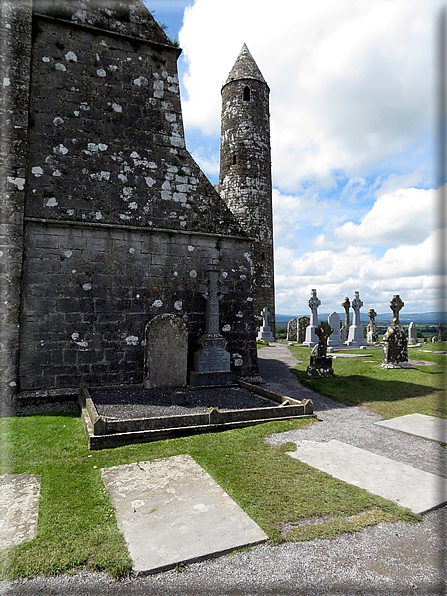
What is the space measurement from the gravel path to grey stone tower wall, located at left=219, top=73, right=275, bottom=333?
19703mm

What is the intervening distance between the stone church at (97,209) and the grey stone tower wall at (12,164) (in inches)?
0.9

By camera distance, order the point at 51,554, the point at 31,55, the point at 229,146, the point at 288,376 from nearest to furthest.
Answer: the point at 51,554
the point at 31,55
the point at 288,376
the point at 229,146

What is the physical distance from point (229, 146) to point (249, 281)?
52.8 feet

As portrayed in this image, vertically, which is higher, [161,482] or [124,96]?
[124,96]

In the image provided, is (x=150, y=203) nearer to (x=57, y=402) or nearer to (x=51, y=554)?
(x=57, y=402)

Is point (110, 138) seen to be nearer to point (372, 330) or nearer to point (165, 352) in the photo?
point (165, 352)

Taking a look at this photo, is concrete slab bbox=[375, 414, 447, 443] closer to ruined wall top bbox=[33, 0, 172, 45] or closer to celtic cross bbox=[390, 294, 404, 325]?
celtic cross bbox=[390, 294, 404, 325]

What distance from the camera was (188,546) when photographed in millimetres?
2775

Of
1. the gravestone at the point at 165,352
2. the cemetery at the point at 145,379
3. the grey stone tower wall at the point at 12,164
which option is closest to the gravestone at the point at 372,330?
the cemetery at the point at 145,379

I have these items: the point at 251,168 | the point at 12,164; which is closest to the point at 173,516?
the point at 12,164

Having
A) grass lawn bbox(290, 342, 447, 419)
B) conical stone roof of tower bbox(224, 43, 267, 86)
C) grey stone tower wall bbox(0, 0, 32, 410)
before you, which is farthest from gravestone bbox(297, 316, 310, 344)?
grey stone tower wall bbox(0, 0, 32, 410)

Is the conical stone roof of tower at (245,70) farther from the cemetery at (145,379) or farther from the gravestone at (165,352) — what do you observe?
the gravestone at (165,352)

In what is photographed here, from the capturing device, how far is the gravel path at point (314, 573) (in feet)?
7.73

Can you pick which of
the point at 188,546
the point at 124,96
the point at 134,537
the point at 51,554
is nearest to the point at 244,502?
the point at 188,546
